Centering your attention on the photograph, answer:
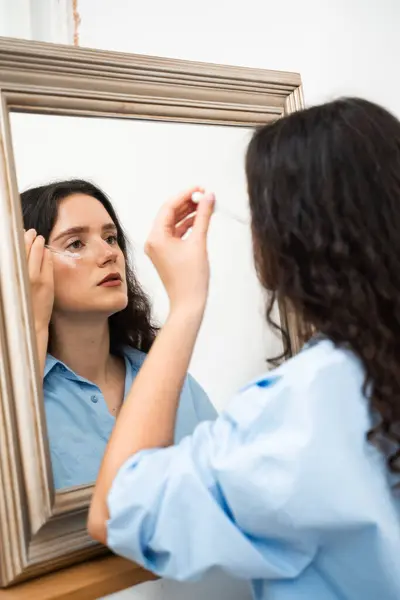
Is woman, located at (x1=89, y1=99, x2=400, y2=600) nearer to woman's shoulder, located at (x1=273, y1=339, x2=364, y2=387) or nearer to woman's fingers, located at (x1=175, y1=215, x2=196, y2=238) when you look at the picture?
woman's shoulder, located at (x1=273, y1=339, x2=364, y2=387)

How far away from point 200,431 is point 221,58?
0.68 m

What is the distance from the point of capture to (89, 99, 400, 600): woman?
58cm

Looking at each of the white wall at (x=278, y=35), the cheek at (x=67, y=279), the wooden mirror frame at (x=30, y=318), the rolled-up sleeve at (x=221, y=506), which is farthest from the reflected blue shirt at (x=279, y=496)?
the white wall at (x=278, y=35)

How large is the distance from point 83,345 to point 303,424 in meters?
0.30

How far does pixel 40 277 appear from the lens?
0.73 meters

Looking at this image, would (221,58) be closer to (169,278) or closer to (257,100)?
(257,100)

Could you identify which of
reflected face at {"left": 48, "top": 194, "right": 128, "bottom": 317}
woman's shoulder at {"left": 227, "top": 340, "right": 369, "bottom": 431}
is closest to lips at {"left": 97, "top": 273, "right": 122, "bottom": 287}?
reflected face at {"left": 48, "top": 194, "right": 128, "bottom": 317}

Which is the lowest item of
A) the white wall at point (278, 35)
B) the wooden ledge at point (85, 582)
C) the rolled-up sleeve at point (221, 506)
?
the wooden ledge at point (85, 582)

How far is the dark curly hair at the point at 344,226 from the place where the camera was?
2.12 ft

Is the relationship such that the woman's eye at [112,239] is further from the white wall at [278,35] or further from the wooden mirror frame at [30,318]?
the white wall at [278,35]

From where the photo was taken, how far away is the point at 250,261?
92cm

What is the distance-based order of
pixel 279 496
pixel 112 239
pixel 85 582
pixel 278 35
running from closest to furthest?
pixel 279 496 < pixel 85 582 < pixel 112 239 < pixel 278 35

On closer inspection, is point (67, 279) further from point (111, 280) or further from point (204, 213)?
point (204, 213)

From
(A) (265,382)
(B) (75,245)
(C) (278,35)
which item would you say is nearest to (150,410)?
(A) (265,382)
